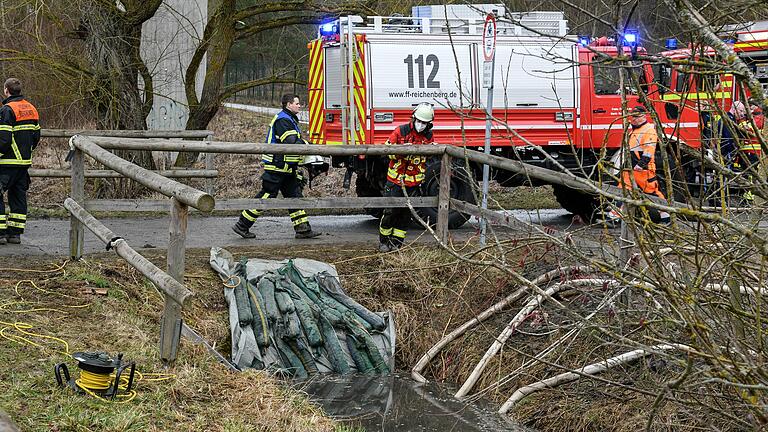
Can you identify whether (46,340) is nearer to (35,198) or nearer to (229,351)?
(229,351)

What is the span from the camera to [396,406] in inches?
291

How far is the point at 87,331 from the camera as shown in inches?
257

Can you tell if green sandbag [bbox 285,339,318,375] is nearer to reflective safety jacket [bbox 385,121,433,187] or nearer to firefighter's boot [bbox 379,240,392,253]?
firefighter's boot [bbox 379,240,392,253]

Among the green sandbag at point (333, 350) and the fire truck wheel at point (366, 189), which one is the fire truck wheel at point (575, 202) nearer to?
the fire truck wheel at point (366, 189)

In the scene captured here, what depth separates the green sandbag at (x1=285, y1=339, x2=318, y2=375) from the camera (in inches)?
318

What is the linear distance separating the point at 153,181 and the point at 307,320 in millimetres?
2329

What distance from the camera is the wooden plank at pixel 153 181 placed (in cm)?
561

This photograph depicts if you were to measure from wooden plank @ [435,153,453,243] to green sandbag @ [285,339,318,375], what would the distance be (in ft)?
6.00

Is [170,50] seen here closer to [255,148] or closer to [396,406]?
[255,148]

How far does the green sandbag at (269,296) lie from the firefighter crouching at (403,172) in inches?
61.0

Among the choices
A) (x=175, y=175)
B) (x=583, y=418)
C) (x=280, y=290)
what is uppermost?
(x=175, y=175)

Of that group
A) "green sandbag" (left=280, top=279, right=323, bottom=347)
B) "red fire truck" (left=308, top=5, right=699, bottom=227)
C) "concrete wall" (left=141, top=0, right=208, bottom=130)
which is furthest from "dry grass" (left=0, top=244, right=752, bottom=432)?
"concrete wall" (left=141, top=0, right=208, bottom=130)

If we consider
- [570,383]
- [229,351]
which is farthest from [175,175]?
[570,383]

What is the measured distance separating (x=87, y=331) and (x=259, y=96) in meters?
40.9
